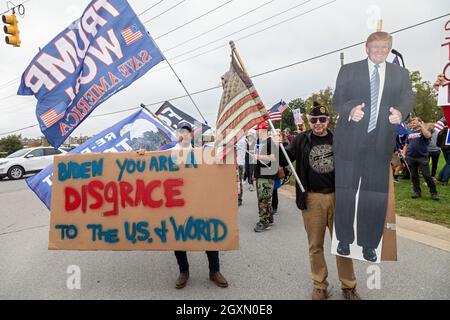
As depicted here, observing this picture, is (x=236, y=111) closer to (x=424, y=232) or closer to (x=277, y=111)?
(x=424, y=232)

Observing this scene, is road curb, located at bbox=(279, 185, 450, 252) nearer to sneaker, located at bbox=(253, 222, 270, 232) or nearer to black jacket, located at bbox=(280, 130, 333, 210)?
sneaker, located at bbox=(253, 222, 270, 232)

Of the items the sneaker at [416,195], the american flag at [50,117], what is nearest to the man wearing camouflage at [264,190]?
the american flag at [50,117]

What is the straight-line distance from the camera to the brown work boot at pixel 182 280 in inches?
135

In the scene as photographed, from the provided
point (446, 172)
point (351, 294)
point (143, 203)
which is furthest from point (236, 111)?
point (446, 172)

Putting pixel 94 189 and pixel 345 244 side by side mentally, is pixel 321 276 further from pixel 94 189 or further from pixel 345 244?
pixel 94 189

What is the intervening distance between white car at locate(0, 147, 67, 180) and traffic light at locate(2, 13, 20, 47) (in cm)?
693

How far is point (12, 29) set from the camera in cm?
1108

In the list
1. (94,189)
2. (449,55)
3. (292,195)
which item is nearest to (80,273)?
(94,189)

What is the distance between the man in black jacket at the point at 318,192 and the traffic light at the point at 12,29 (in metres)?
11.8

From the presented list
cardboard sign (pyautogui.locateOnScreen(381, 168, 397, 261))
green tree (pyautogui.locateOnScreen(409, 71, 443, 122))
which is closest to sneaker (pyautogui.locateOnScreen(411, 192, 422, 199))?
cardboard sign (pyautogui.locateOnScreen(381, 168, 397, 261))

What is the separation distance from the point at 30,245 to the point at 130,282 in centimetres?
253

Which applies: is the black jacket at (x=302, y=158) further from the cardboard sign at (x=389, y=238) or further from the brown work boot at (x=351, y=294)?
the brown work boot at (x=351, y=294)

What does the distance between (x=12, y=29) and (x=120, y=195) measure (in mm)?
11053

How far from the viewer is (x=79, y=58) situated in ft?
13.2
